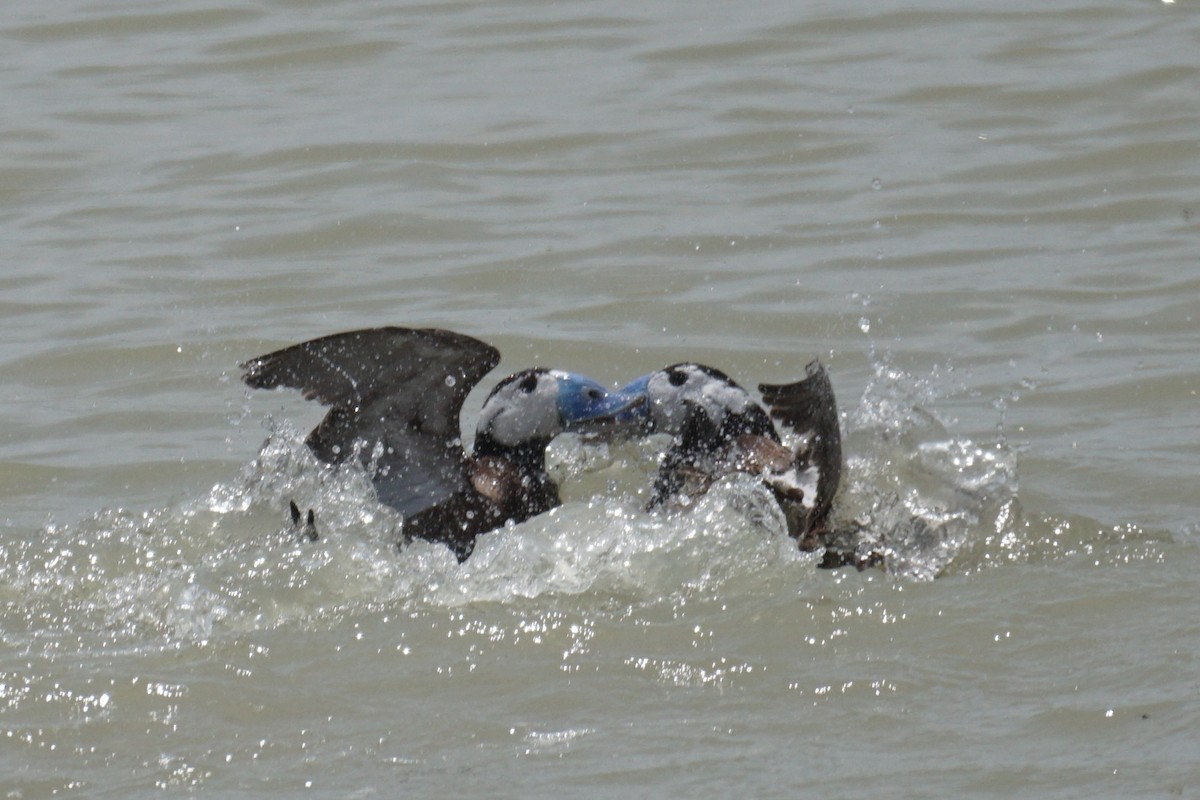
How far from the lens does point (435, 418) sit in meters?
5.72

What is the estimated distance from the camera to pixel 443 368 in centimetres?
554

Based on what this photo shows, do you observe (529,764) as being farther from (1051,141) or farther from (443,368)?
(1051,141)

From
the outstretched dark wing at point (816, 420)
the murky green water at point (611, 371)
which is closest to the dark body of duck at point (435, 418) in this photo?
the murky green water at point (611, 371)

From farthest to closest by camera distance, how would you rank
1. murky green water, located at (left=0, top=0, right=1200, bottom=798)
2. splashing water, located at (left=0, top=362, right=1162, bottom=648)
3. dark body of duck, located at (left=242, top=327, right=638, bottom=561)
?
dark body of duck, located at (left=242, top=327, right=638, bottom=561) < splashing water, located at (left=0, top=362, right=1162, bottom=648) < murky green water, located at (left=0, top=0, right=1200, bottom=798)

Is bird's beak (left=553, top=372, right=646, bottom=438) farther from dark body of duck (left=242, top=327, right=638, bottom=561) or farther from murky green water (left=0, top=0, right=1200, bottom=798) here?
murky green water (left=0, top=0, right=1200, bottom=798)

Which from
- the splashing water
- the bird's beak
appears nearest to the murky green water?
the splashing water

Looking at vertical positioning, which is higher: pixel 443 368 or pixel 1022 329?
pixel 443 368

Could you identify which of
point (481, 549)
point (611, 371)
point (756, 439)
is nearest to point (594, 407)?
point (756, 439)

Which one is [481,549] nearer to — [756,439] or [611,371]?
[756,439]

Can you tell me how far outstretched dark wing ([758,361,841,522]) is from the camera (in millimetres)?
5574

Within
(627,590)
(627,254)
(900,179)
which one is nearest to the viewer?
(627,590)

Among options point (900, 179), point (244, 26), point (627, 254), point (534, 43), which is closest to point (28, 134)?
point (244, 26)

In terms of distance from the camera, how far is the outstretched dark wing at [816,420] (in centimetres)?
557

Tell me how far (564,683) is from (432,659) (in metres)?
0.38
